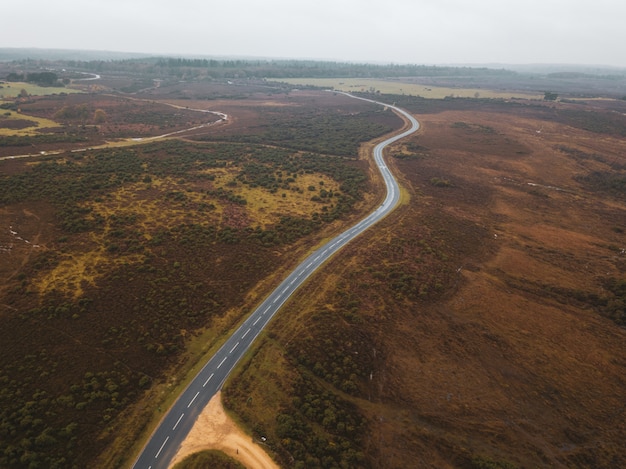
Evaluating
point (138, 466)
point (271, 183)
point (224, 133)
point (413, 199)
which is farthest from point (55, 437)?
point (224, 133)

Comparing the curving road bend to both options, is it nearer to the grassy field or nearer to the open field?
the open field

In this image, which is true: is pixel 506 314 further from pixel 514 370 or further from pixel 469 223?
pixel 469 223

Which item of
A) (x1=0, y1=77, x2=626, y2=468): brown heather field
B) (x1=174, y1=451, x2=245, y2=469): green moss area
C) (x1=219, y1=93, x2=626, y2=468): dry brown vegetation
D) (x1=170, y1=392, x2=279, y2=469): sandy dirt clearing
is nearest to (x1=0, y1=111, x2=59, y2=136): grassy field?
(x1=0, y1=77, x2=626, y2=468): brown heather field

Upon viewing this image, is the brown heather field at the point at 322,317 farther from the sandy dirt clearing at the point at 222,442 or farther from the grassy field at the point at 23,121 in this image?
the grassy field at the point at 23,121

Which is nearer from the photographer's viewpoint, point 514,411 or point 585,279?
point 514,411

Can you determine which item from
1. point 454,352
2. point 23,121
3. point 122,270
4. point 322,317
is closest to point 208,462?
point 322,317

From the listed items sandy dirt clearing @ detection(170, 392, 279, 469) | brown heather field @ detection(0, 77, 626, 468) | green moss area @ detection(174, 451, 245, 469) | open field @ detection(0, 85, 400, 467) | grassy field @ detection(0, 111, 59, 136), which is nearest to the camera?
green moss area @ detection(174, 451, 245, 469)

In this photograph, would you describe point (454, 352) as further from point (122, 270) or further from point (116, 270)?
point (116, 270)
